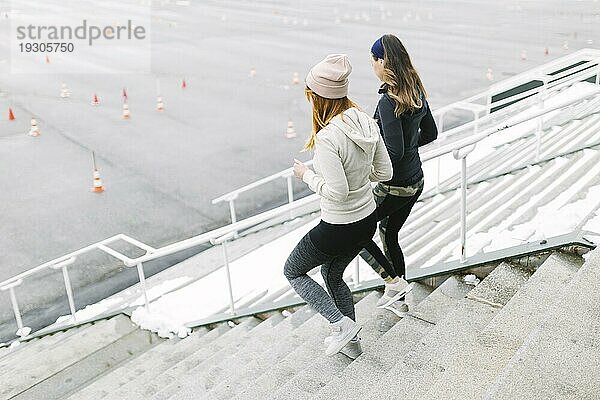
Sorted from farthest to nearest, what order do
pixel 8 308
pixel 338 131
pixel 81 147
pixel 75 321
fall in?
pixel 81 147, pixel 8 308, pixel 75 321, pixel 338 131

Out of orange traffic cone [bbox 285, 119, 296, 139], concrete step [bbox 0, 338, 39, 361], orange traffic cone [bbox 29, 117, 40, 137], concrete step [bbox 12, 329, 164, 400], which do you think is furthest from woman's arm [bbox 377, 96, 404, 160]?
orange traffic cone [bbox 29, 117, 40, 137]

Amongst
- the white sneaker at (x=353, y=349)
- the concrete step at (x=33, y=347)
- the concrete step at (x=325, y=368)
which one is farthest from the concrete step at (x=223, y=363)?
the concrete step at (x=33, y=347)

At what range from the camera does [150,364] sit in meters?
4.56

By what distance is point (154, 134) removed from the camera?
12.7 m

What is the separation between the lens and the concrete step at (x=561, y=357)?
231cm

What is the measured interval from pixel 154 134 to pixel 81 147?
1.37 meters

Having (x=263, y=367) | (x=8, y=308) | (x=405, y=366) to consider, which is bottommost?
(x=8, y=308)

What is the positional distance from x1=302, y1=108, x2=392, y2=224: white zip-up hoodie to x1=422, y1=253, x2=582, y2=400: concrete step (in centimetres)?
76

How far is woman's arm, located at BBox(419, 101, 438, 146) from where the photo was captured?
138 inches

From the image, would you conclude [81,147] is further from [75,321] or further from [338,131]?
[338,131]

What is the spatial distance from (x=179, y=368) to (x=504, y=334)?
7.01 ft

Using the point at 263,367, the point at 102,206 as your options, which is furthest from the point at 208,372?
the point at 102,206

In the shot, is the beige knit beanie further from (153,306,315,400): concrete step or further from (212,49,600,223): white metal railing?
(212,49,600,223): white metal railing

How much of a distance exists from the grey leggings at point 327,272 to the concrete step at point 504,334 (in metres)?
0.67
